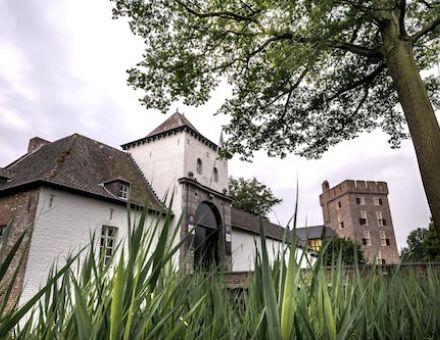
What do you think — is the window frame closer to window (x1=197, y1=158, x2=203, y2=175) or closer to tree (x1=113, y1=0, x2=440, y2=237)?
window (x1=197, y1=158, x2=203, y2=175)

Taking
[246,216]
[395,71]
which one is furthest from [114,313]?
[246,216]

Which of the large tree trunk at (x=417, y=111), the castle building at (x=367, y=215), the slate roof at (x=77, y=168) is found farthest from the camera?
the castle building at (x=367, y=215)

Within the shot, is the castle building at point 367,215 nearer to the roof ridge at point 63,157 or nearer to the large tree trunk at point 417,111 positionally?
the roof ridge at point 63,157

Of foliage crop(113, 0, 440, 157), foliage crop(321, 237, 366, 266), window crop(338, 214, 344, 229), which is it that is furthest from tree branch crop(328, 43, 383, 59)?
window crop(338, 214, 344, 229)

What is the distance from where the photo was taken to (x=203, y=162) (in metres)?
20.6

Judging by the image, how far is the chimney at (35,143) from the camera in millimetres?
18425

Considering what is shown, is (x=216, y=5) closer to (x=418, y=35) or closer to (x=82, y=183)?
(x=418, y=35)

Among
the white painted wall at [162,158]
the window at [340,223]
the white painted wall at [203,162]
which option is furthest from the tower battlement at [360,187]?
the white painted wall at [162,158]

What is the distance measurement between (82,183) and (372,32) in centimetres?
1257

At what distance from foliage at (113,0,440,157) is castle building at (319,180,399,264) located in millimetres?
40463

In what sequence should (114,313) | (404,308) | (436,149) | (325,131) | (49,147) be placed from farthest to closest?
(49,147)
(325,131)
(436,149)
(404,308)
(114,313)

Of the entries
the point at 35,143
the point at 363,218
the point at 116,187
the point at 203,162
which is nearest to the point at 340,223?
the point at 363,218

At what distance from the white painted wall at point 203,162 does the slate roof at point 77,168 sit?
3.06 m

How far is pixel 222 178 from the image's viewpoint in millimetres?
21766
